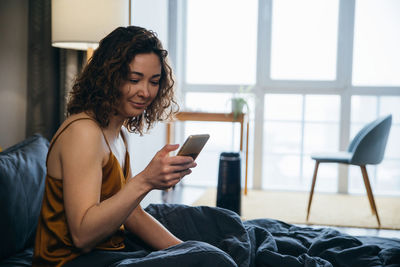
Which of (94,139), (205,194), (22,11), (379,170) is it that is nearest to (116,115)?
(94,139)

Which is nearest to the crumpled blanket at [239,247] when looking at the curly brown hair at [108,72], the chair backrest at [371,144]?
the curly brown hair at [108,72]

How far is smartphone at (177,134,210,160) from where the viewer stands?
1.07 m

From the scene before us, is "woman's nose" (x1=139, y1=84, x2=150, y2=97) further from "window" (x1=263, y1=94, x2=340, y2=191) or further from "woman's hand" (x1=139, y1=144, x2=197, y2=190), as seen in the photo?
"window" (x1=263, y1=94, x2=340, y2=191)

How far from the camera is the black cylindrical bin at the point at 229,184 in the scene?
2.78 metres

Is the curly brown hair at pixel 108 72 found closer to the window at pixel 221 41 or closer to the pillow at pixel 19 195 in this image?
the pillow at pixel 19 195

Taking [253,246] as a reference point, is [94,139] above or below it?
above

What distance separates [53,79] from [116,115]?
1.24 meters

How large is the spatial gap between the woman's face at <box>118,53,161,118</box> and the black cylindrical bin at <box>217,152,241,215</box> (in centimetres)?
162

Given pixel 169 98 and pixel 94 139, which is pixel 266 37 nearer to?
pixel 169 98

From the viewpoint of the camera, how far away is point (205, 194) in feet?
12.7

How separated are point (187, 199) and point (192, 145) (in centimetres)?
268

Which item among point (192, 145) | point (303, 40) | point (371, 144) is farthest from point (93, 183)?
point (303, 40)

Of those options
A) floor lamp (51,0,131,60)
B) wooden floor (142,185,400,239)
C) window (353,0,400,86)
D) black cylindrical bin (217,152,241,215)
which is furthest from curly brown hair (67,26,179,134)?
window (353,0,400,86)

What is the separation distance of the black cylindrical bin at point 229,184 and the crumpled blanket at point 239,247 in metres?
1.25
